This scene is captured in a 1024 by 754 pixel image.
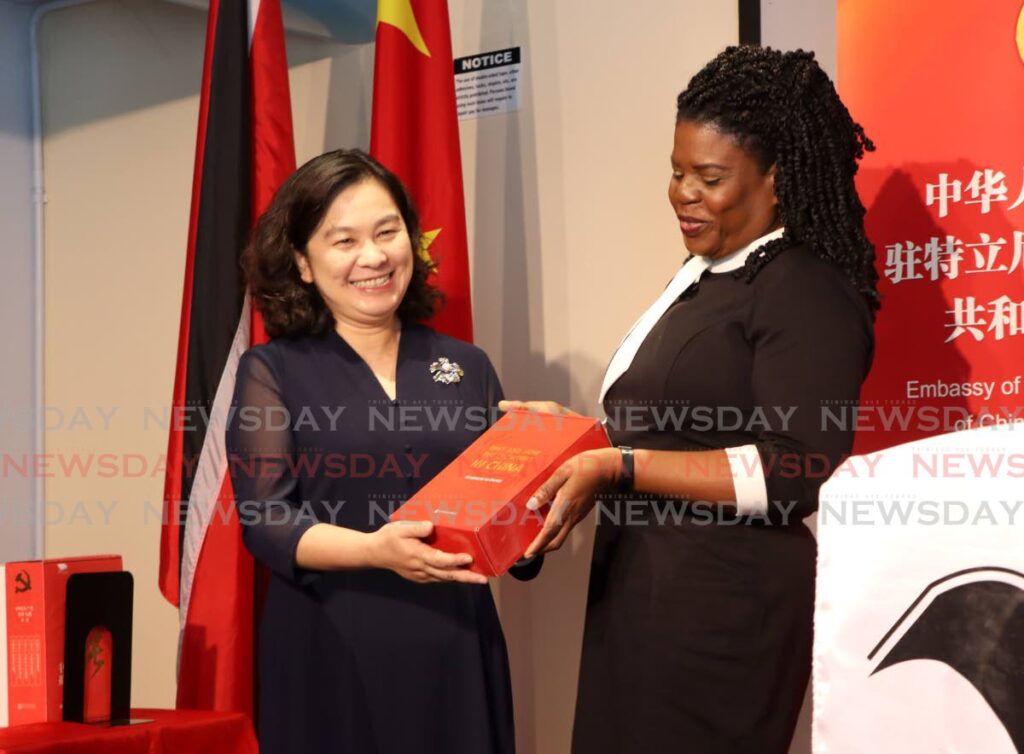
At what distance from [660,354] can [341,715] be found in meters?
0.75

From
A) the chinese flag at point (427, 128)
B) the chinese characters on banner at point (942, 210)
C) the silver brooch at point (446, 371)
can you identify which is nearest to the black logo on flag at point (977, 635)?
the silver brooch at point (446, 371)

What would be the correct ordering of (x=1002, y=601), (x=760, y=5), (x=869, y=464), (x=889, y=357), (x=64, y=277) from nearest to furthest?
(x=1002, y=601), (x=869, y=464), (x=889, y=357), (x=760, y=5), (x=64, y=277)

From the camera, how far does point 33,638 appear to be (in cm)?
210

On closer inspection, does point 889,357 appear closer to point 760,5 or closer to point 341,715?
point 760,5

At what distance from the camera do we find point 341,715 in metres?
1.94

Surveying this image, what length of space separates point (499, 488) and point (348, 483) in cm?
35

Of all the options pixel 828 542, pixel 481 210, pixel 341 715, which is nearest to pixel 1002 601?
pixel 828 542

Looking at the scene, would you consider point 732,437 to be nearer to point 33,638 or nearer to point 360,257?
point 360,257

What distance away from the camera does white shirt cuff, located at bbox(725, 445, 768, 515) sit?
1708mm

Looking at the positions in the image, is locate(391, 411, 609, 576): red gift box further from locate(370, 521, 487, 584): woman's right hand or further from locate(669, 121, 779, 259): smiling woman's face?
locate(669, 121, 779, 259): smiling woman's face

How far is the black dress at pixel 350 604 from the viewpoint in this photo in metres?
1.93

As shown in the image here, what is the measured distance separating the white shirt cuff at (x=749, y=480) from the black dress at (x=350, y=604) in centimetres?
51

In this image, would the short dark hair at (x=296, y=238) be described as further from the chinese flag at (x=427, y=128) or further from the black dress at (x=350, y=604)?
the chinese flag at (x=427, y=128)

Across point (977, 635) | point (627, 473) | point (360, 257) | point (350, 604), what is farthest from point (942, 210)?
point (977, 635)
